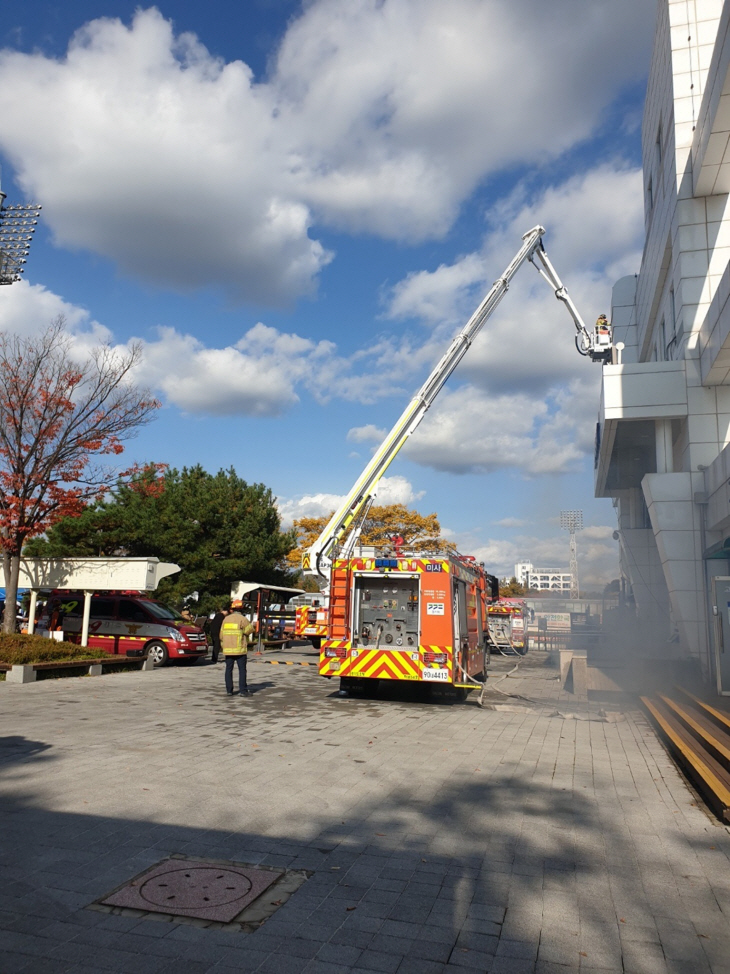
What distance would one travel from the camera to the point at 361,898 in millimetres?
4184

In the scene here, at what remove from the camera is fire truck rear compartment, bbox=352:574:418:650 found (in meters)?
14.0

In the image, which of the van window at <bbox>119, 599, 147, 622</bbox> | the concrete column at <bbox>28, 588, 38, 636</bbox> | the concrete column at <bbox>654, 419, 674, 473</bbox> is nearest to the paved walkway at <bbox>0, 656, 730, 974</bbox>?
the concrete column at <bbox>28, 588, 38, 636</bbox>

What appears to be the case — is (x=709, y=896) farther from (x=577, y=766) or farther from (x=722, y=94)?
(x=722, y=94)

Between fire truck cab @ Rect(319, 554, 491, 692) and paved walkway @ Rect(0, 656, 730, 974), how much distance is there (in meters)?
2.72

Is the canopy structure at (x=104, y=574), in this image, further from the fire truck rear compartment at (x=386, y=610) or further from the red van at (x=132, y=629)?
the fire truck rear compartment at (x=386, y=610)

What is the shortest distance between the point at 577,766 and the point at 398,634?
251 inches

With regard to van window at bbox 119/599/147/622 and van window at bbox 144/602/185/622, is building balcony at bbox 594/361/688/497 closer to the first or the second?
van window at bbox 144/602/185/622

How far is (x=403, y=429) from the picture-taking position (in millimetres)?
21719

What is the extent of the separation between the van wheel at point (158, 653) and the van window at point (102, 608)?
1453 millimetres

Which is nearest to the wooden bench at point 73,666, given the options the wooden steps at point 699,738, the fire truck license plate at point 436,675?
the fire truck license plate at point 436,675

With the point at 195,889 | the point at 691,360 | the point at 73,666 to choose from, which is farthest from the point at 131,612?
the point at 691,360

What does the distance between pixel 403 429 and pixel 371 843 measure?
56.3 ft

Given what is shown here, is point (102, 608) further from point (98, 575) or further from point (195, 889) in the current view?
point (195, 889)

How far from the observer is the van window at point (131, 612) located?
19.1 m
